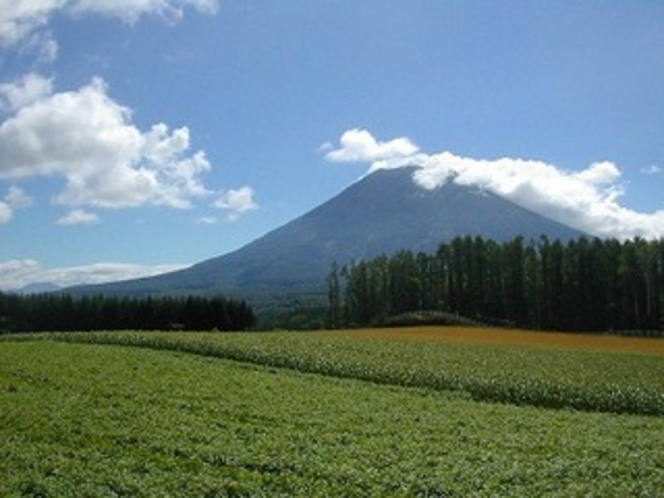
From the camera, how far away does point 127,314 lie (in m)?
125

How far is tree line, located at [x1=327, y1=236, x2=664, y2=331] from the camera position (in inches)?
4208

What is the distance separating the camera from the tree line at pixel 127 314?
122m

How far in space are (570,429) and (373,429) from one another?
7.35 metres

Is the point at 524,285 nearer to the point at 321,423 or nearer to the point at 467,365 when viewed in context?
the point at 467,365

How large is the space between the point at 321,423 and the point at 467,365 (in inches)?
862

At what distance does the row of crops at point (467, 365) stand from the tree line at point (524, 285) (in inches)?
2094

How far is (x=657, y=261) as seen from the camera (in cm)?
10638

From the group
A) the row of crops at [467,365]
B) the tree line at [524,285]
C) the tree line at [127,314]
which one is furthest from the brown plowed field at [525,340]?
the tree line at [127,314]

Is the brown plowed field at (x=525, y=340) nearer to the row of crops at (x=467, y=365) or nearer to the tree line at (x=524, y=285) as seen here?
the row of crops at (x=467, y=365)

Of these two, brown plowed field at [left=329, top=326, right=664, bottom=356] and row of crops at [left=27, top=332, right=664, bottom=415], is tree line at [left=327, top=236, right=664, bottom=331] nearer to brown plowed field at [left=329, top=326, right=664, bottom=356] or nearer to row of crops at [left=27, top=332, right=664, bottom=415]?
brown plowed field at [left=329, top=326, right=664, bottom=356]

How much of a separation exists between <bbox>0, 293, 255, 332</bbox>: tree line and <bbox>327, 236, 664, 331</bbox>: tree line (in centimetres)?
A: 2428

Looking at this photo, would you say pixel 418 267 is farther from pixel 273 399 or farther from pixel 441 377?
pixel 273 399

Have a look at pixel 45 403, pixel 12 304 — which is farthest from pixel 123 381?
pixel 12 304

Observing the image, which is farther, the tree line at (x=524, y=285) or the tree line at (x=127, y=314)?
the tree line at (x=127, y=314)
